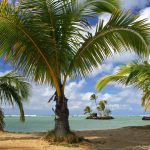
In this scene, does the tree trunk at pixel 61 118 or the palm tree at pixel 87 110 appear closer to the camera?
the tree trunk at pixel 61 118

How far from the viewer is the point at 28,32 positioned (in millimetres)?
10719

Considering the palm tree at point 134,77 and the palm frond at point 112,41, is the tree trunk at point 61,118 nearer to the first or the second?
the palm frond at point 112,41

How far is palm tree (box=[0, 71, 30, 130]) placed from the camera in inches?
672

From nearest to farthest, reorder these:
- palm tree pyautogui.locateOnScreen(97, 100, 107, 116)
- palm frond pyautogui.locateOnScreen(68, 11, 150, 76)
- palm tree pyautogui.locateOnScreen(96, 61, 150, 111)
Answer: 1. palm frond pyautogui.locateOnScreen(68, 11, 150, 76)
2. palm tree pyautogui.locateOnScreen(96, 61, 150, 111)
3. palm tree pyautogui.locateOnScreen(97, 100, 107, 116)

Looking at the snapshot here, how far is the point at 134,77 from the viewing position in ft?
53.8

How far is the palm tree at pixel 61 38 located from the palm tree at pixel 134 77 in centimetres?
437

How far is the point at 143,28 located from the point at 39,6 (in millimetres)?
3181

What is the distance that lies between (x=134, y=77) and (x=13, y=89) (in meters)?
5.72

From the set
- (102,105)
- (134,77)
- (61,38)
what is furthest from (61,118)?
(102,105)

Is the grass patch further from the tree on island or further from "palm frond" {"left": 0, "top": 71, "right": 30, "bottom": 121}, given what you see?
the tree on island

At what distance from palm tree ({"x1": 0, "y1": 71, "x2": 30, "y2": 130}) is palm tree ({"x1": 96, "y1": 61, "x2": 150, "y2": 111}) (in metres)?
3.93

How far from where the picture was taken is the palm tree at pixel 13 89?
17.1 metres

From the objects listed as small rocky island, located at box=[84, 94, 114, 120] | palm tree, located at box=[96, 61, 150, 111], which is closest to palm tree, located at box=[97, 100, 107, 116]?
small rocky island, located at box=[84, 94, 114, 120]

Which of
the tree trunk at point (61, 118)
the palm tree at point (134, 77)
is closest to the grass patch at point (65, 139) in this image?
the tree trunk at point (61, 118)
